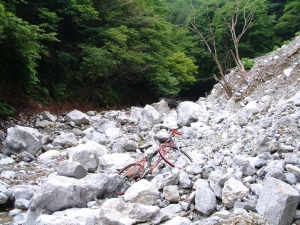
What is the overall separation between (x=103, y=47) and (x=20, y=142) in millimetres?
7758

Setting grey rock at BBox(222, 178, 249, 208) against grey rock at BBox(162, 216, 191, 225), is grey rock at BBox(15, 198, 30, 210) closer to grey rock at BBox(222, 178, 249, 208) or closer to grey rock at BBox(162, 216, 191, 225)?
grey rock at BBox(162, 216, 191, 225)

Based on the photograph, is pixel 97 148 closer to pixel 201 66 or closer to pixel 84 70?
pixel 84 70

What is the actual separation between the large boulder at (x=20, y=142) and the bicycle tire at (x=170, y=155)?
3240mm

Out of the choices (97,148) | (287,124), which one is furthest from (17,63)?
(287,124)

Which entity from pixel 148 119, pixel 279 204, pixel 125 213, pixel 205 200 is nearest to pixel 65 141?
pixel 148 119

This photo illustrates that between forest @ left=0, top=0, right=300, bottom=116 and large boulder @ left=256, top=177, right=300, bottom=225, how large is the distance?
6.34m

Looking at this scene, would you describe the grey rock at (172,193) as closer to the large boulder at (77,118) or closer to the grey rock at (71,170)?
→ the grey rock at (71,170)

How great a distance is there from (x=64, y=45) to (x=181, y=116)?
7965mm

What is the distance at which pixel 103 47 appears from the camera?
1359 centimetres

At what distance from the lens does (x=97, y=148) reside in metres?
6.54

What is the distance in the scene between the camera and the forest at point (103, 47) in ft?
31.1

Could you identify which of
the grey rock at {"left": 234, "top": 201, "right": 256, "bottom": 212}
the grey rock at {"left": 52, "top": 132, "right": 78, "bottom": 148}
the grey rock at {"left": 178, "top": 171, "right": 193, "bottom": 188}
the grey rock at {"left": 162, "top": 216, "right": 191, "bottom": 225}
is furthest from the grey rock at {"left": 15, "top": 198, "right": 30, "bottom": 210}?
the grey rock at {"left": 52, "top": 132, "right": 78, "bottom": 148}

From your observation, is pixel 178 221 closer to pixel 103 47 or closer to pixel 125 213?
pixel 125 213

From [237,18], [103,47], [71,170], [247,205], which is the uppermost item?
[237,18]
